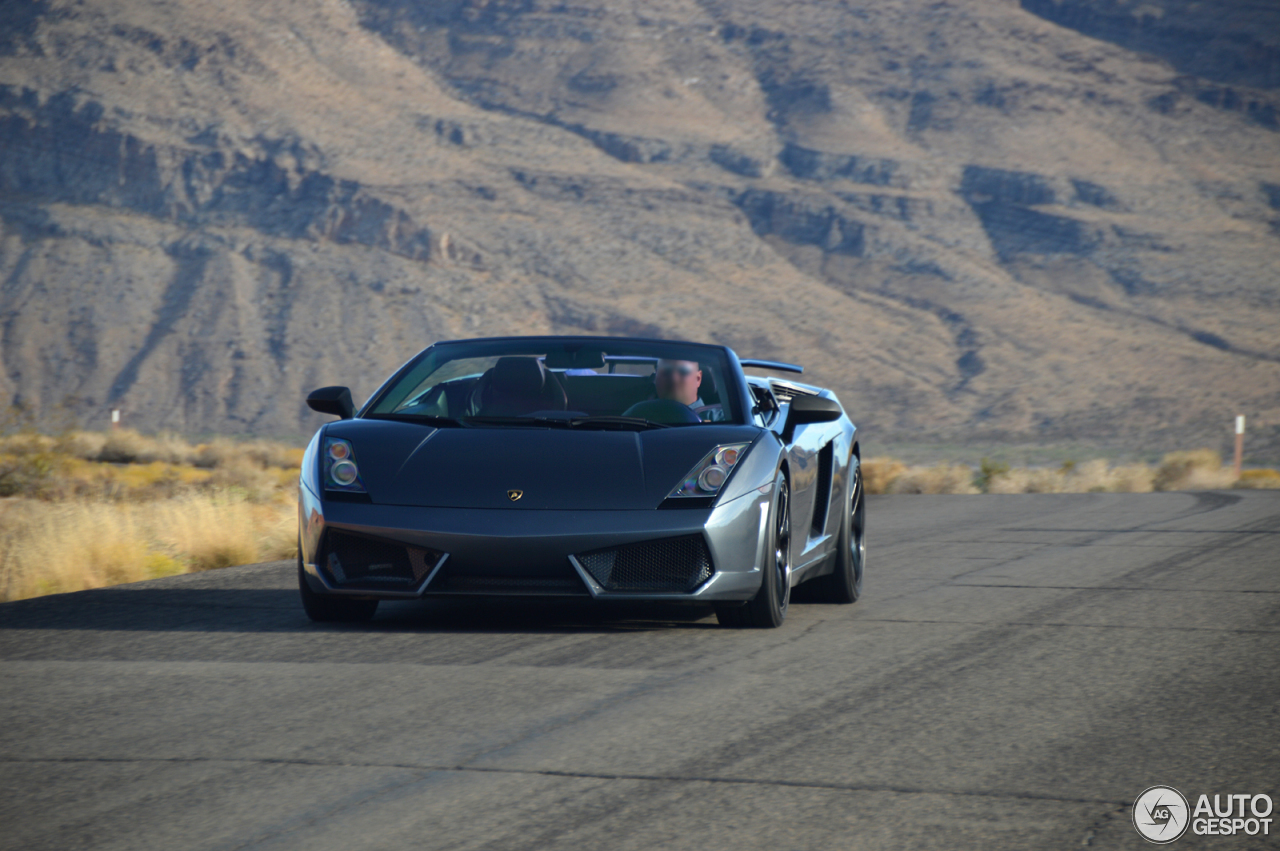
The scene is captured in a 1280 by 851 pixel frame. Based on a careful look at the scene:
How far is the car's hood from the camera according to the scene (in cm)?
659

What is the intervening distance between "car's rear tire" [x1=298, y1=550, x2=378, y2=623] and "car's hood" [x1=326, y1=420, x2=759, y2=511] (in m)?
0.68

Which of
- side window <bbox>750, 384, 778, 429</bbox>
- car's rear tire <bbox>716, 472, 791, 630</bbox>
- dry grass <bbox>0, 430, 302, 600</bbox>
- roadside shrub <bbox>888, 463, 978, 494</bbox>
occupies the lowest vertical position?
roadside shrub <bbox>888, 463, 978, 494</bbox>

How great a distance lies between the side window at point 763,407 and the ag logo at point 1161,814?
10.7 ft

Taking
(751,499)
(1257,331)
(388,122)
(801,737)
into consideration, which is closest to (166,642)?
(751,499)

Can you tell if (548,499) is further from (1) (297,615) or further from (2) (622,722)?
(1) (297,615)

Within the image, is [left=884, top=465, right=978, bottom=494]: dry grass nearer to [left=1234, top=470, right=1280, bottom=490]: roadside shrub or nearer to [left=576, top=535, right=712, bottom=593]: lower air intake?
[left=1234, top=470, right=1280, bottom=490]: roadside shrub

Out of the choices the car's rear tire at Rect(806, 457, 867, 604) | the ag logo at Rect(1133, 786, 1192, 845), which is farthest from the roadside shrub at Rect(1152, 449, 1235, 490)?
the ag logo at Rect(1133, 786, 1192, 845)

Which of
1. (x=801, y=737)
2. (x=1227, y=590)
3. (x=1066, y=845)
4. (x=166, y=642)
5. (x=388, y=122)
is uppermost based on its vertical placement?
(x=1066, y=845)

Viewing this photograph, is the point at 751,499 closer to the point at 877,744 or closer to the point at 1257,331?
the point at 877,744

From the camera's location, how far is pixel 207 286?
6762 cm

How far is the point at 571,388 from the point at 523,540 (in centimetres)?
167

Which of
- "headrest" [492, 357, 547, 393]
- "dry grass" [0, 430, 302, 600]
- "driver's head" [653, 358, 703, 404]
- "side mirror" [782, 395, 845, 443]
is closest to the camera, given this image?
"side mirror" [782, 395, 845, 443]

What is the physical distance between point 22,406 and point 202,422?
1732 inches

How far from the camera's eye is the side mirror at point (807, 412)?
746 centimetres
